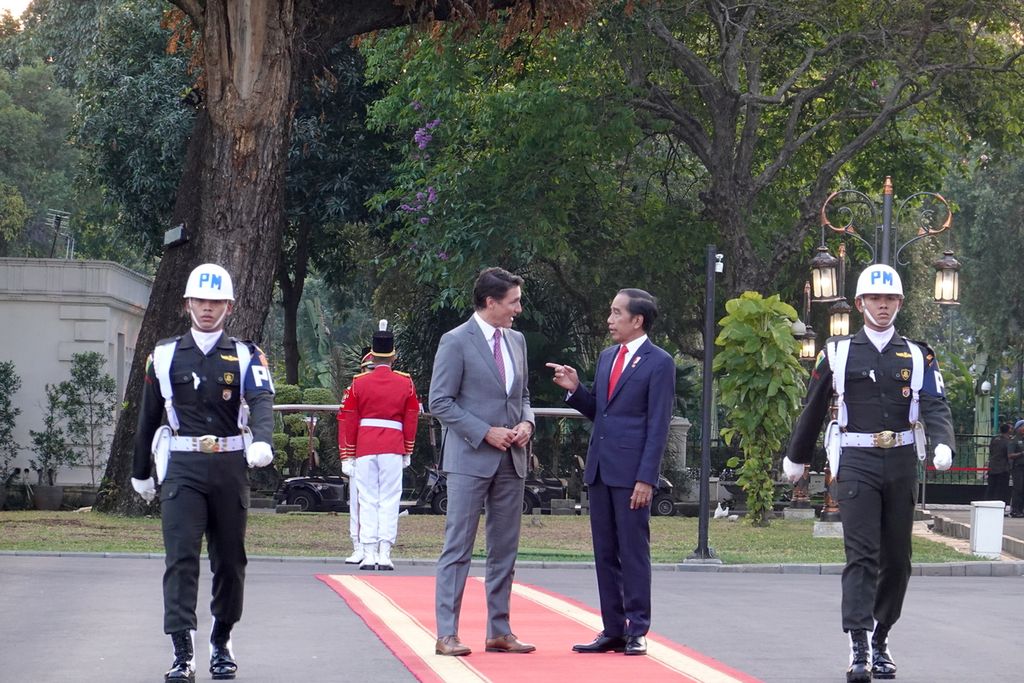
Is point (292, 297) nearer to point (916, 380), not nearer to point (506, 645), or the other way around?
point (506, 645)

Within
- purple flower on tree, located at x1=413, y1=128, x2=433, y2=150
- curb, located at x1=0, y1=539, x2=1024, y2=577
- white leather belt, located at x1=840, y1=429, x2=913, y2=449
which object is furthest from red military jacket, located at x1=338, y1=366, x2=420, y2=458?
purple flower on tree, located at x1=413, y1=128, x2=433, y2=150

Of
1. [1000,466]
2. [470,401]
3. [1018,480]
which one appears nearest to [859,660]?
[470,401]

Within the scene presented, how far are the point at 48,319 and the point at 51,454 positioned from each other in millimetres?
3395

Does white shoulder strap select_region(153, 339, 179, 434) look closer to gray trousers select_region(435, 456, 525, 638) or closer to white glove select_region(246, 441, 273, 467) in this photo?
white glove select_region(246, 441, 273, 467)

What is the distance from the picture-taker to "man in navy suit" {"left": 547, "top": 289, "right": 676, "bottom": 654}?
9.56 meters

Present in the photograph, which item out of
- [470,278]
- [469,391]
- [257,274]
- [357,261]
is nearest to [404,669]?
[469,391]

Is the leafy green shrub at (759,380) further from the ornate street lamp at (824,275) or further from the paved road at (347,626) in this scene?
the paved road at (347,626)

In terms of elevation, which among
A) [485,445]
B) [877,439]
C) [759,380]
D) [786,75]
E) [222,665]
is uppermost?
[786,75]

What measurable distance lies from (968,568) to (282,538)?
802cm

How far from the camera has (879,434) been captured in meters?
9.22

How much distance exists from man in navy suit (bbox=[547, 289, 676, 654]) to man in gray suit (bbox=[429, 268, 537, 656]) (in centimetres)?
38

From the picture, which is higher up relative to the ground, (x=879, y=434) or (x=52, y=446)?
(x=52, y=446)

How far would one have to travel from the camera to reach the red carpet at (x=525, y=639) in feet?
28.6

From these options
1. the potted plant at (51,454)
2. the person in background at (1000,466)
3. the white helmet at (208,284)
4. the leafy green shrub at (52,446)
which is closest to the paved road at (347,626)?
the white helmet at (208,284)
